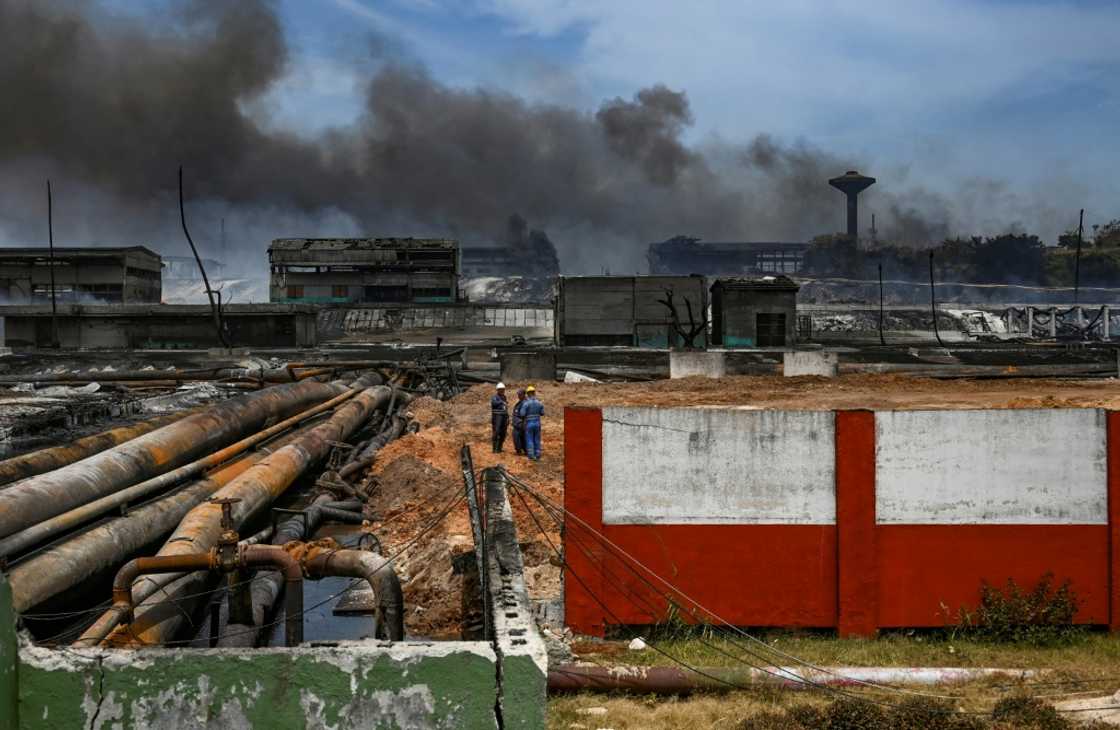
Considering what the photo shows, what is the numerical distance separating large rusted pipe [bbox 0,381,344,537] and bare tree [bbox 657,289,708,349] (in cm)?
1890

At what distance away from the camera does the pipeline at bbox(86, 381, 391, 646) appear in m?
8.39

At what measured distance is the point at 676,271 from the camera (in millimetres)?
131625

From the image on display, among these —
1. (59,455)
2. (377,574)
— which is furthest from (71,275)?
(377,574)

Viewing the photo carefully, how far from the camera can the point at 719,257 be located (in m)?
133

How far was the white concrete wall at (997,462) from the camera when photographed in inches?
364

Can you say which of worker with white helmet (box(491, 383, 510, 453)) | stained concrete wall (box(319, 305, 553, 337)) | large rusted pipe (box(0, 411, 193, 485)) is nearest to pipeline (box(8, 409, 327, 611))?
large rusted pipe (box(0, 411, 193, 485))

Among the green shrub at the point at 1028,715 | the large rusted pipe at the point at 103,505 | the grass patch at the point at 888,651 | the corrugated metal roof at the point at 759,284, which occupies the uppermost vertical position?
the corrugated metal roof at the point at 759,284

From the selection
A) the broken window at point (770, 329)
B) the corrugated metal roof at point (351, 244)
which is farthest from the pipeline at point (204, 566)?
the corrugated metal roof at point (351, 244)

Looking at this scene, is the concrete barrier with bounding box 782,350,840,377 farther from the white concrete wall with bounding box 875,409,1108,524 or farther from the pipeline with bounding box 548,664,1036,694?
the pipeline with bounding box 548,664,1036,694

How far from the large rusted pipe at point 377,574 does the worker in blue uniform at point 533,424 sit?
8.44 m

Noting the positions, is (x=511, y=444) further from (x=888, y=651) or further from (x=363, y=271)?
(x=363, y=271)

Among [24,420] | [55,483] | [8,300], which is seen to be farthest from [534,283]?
[55,483]

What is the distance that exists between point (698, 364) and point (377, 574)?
2129 cm

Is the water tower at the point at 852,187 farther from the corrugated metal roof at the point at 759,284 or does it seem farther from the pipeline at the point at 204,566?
the pipeline at the point at 204,566
